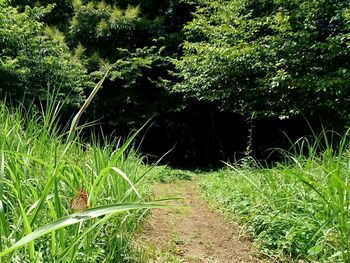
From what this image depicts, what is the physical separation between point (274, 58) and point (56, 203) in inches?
267

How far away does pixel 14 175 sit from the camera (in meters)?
1.27

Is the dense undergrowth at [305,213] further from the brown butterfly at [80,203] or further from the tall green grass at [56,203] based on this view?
the brown butterfly at [80,203]

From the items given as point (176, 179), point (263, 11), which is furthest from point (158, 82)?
point (176, 179)

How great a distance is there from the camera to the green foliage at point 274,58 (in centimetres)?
615

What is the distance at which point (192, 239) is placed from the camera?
2.22 meters

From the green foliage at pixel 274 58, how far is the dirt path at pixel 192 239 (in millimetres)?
3163

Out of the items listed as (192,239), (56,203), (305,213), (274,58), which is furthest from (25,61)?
(56,203)

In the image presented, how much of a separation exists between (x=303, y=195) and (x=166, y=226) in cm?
98

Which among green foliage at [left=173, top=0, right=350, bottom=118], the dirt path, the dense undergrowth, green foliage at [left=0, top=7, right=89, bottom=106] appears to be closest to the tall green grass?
the dirt path

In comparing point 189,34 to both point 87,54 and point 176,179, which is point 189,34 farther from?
point 176,179

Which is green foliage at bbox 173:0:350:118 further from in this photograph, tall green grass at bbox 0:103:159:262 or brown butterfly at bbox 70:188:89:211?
brown butterfly at bbox 70:188:89:211

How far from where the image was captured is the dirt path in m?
1.91

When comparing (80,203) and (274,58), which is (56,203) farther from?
(274,58)

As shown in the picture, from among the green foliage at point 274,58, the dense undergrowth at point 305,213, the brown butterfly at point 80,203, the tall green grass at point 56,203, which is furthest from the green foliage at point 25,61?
the brown butterfly at point 80,203
